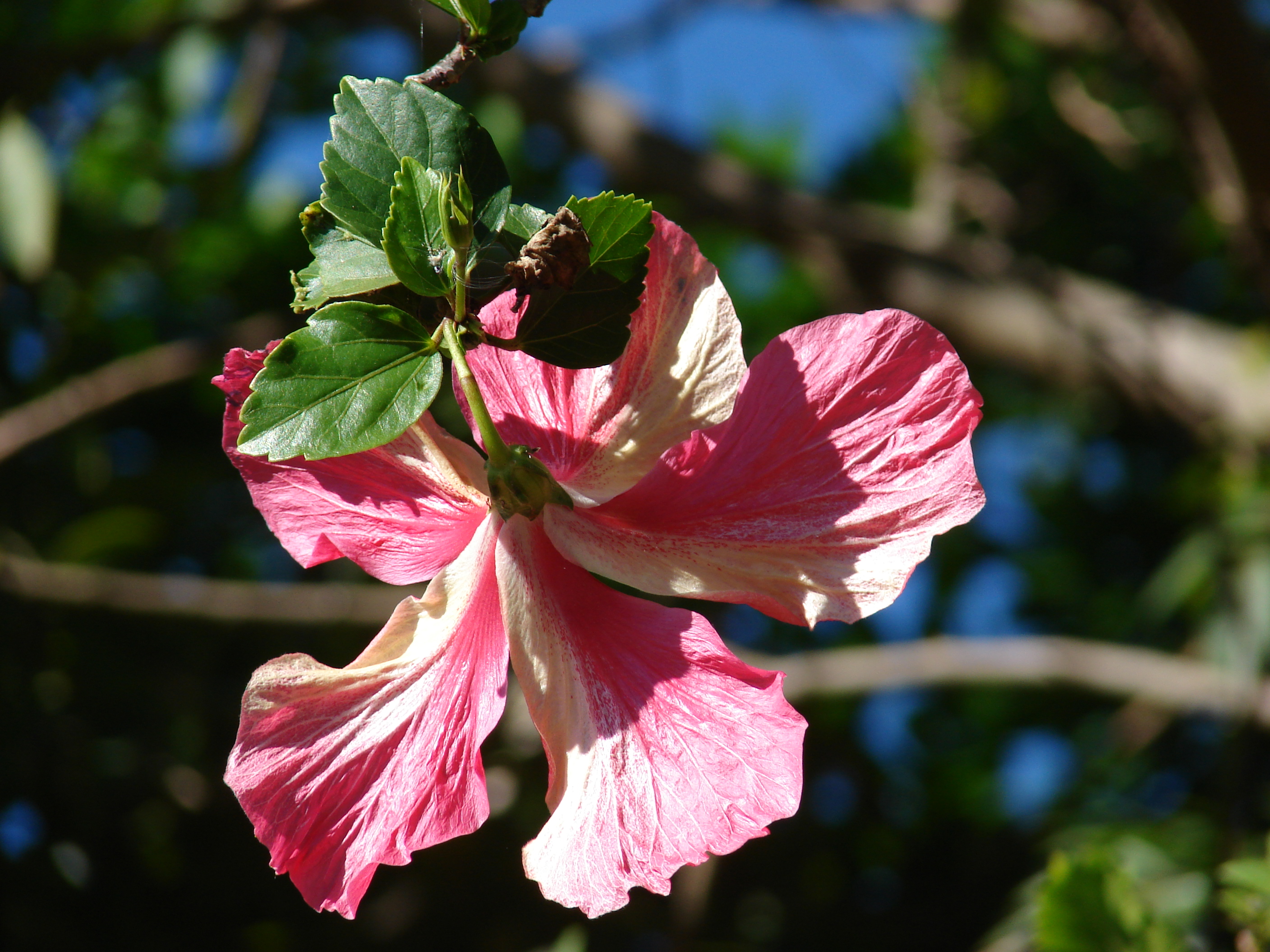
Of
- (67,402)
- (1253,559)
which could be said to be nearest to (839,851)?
(1253,559)

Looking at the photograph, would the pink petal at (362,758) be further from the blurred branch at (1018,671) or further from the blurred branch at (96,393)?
the blurred branch at (96,393)

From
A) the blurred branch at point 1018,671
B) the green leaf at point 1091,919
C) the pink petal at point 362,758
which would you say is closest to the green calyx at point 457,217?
the pink petal at point 362,758

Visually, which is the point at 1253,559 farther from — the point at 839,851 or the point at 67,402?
the point at 67,402

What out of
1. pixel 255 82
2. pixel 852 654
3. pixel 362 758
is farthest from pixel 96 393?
pixel 362 758

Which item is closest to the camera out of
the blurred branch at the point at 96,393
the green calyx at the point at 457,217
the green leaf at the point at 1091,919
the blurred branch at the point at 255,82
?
the green calyx at the point at 457,217

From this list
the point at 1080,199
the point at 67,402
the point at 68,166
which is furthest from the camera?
the point at 1080,199

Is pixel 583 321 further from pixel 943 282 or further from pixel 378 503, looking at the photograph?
pixel 943 282

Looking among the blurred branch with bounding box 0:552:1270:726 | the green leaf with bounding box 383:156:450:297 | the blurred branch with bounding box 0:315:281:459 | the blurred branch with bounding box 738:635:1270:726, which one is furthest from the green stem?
the blurred branch with bounding box 0:315:281:459
